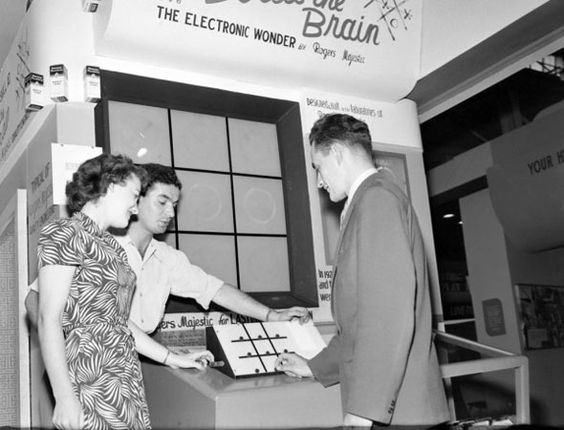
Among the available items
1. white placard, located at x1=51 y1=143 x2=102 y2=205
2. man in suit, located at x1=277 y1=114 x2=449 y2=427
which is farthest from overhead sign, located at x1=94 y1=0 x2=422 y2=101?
man in suit, located at x1=277 y1=114 x2=449 y2=427

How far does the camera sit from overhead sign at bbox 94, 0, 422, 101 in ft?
10.5

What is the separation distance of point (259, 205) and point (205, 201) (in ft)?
1.15

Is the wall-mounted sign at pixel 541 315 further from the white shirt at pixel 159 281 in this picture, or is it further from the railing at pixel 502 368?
the white shirt at pixel 159 281

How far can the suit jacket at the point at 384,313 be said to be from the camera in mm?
1762

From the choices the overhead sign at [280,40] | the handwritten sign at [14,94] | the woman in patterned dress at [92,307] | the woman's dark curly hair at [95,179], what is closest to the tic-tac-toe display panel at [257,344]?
the woman in patterned dress at [92,307]

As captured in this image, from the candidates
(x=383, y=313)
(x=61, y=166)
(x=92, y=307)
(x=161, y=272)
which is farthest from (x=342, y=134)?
(x=61, y=166)

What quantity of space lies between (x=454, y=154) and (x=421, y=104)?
15.9ft

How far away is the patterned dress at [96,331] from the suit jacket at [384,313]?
697 millimetres

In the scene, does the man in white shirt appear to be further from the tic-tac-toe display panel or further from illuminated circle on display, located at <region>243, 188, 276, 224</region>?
illuminated circle on display, located at <region>243, 188, 276, 224</region>

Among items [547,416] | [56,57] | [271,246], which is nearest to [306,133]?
[271,246]

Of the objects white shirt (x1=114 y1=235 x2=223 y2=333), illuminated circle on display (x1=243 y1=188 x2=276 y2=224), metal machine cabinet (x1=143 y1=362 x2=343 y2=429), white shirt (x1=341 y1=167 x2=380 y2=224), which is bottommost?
metal machine cabinet (x1=143 y1=362 x2=343 y2=429)

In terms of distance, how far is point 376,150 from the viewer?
13.6ft

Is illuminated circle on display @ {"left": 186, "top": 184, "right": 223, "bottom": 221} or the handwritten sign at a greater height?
the handwritten sign

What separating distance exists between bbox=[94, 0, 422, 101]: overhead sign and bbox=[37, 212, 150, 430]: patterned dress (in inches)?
53.1
